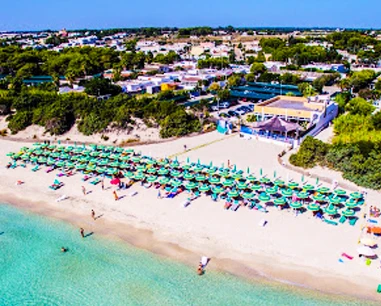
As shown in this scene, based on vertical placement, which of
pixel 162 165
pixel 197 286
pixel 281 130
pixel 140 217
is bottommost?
pixel 197 286

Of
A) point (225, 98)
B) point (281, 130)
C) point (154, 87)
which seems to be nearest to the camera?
point (281, 130)

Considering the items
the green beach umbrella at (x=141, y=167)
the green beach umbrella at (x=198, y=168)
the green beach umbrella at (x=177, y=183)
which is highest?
the green beach umbrella at (x=198, y=168)

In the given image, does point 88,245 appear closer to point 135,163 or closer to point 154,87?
point 135,163

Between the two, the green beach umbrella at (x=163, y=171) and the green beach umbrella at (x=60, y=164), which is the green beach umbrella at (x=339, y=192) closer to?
the green beach umbrella at (x=163, y=171)

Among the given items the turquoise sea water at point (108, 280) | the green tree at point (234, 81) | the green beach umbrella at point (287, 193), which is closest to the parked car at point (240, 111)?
the green tree at point (234, 81)

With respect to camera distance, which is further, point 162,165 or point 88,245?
point 162,165

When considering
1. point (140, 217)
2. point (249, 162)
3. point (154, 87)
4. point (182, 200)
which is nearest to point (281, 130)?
point (249, 162)
